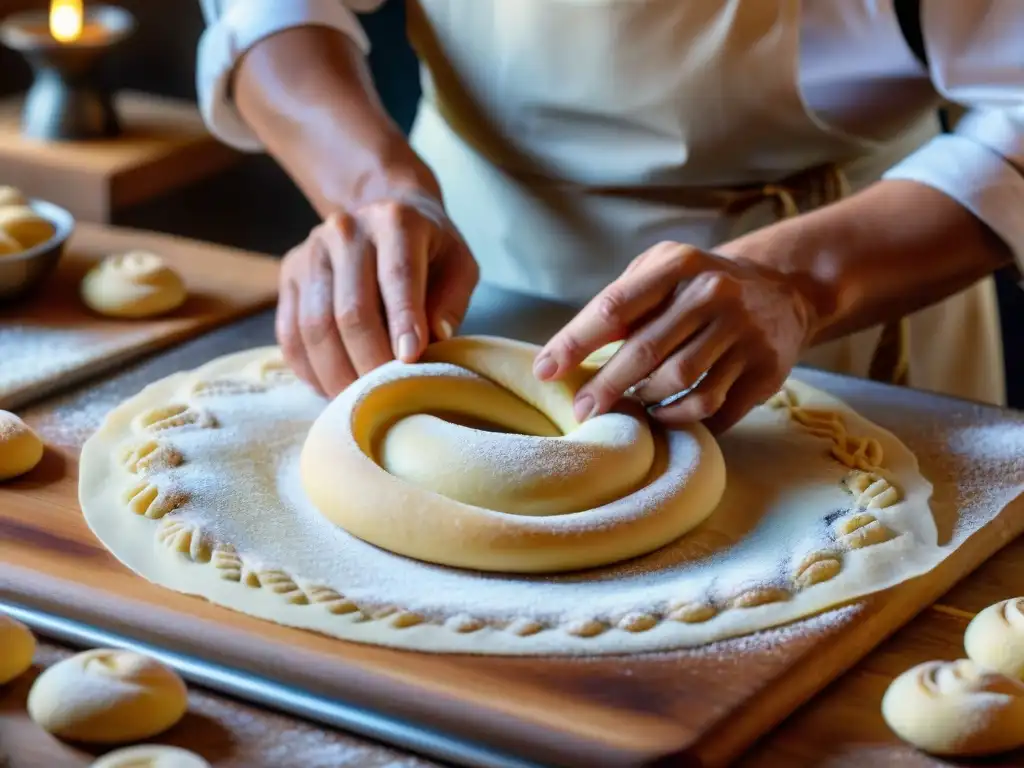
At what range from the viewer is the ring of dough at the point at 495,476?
110 centimetres

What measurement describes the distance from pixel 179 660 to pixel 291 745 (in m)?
0.13

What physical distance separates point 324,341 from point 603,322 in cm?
29

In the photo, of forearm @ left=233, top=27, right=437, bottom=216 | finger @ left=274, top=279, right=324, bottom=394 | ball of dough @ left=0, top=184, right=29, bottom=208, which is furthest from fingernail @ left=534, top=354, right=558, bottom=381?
ball of dough @ left=0, top=184, right=29, bottom=208

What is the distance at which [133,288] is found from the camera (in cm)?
160

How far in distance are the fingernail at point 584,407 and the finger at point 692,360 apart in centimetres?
6

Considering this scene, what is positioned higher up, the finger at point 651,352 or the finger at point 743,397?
the finger at point 651,352

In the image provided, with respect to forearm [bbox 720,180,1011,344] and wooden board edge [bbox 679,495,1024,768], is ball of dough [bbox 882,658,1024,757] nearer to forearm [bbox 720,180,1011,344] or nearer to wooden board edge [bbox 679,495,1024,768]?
wooden board edge [bbox 679,495,1024,768]

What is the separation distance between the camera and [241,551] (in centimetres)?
111

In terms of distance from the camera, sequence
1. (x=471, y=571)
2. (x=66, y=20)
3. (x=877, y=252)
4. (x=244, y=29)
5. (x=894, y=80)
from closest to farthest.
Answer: (x=471, y=571) < (x=877, y=252) < (x=894, y=80) < (x=244, y=29) < (x=66, y=20)

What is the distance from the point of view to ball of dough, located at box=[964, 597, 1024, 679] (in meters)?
1.00

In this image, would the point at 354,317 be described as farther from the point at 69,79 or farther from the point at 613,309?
the point at 69,79

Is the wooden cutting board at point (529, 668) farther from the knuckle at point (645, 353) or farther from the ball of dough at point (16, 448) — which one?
the knuckle at point (645, 353)

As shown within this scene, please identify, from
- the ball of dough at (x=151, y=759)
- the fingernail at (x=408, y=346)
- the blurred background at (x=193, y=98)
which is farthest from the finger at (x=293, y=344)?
the blurred background at (x=193, y=98)

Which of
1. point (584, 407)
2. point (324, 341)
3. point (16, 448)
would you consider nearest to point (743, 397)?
point (584, 407)
